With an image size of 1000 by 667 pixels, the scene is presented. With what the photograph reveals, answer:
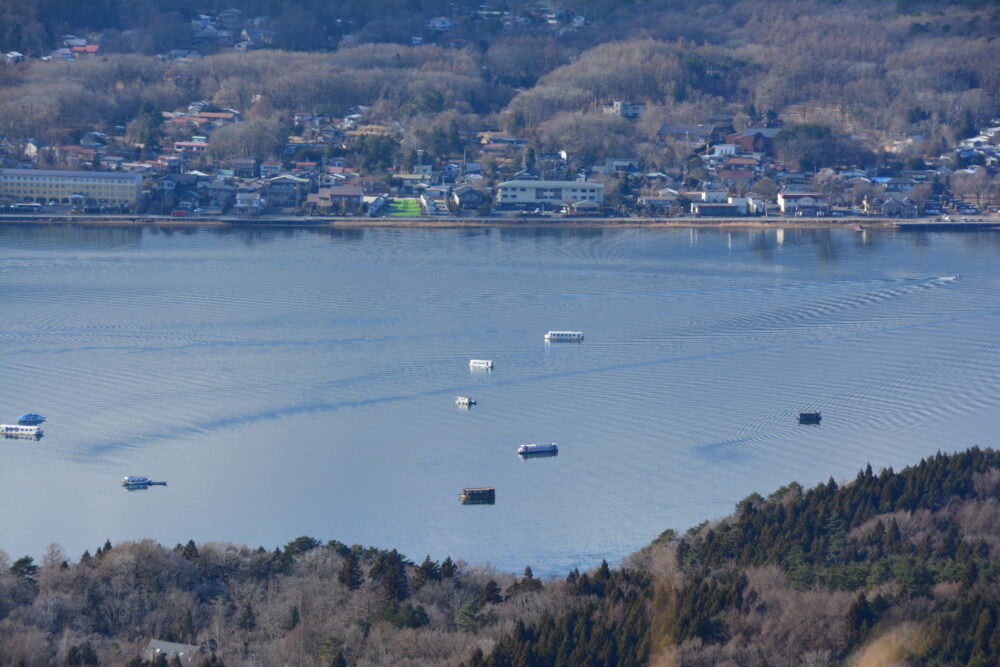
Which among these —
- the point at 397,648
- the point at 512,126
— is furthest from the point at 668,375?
the point at 512,126

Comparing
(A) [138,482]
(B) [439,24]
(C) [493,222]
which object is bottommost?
(A) [138,482]

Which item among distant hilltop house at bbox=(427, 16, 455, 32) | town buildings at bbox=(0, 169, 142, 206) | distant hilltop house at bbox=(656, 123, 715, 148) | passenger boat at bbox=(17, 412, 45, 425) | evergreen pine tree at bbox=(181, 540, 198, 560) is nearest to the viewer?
evergreen pine tree at bbox=(181, 540, 198, 560)

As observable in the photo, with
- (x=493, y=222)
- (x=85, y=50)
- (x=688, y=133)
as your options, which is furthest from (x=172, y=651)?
(x=85, y=50)

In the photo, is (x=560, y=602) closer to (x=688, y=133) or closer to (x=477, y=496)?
(x=477, y=496)

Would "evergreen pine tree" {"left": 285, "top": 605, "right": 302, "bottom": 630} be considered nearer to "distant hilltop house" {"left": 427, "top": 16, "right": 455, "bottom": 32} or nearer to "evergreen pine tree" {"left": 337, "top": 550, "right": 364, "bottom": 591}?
"evergreen pine tree" {"left": 337, "top": 550, "right": 364, "bottom": 591}

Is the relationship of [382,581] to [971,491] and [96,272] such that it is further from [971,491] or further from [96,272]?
[96,272]

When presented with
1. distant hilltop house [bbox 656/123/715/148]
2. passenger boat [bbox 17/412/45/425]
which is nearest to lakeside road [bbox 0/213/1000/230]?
distant hilltop house [bbox 656/123/715/148]
